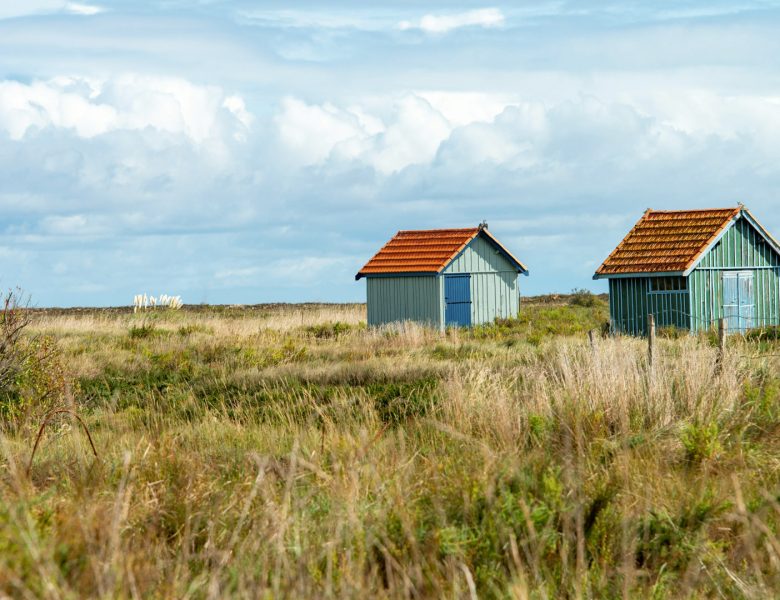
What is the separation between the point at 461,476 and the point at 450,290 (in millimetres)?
25192

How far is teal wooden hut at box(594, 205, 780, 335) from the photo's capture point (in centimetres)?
2598

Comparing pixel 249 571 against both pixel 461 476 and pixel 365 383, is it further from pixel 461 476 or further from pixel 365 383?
pixel 365 383

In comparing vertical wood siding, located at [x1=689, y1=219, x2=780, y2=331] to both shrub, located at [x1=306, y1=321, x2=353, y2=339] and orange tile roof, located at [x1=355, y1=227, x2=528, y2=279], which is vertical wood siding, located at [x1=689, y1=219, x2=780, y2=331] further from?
shrub, located at [x1=306, y1=321, x2=353, y2=339]

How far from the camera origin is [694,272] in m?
26.0

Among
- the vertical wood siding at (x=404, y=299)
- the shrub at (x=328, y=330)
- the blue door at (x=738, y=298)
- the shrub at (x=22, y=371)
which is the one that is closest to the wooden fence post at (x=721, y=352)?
the shrub at (x=22, y=371)

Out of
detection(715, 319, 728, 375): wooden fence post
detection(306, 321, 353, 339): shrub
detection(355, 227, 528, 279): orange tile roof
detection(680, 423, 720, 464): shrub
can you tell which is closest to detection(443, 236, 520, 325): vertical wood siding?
detection(355, 227, 528, 279): orange tile roof

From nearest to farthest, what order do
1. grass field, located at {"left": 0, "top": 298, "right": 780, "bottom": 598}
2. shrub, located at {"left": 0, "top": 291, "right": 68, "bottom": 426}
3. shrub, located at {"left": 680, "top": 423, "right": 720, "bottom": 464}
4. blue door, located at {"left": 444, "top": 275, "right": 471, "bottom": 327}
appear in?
1. grass field, located at {"left": 0, "top": 298, "right": 780, "bottom": 598}
2. shrub, located at {"left": 680, "top": 423, "right": 720, "bottom": 464}
3. shrub, located at {"left": 0, "top": 291, "right": 68, "bottom": 426}
4. blue door, located at {"left": 444, "top": 275, "right": 471, "bottom": 327}

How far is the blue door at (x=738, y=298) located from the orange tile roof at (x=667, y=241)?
1552mm

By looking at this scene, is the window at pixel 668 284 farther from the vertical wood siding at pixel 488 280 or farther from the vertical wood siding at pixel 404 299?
the vertical wood siding at pixel 404 299

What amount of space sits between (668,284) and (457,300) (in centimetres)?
722

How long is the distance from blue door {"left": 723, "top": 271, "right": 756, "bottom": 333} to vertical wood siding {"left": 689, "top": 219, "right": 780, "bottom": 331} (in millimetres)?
167

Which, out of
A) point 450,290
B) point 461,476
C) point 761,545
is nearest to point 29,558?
point 461,476

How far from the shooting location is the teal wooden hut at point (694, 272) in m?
26.0

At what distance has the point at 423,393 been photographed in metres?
12.2
